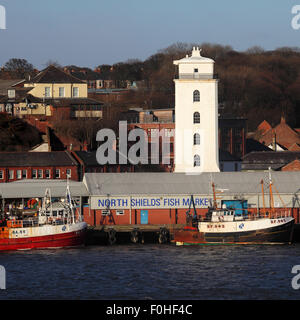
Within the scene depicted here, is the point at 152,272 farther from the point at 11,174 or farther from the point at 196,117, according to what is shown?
the point at 11,174

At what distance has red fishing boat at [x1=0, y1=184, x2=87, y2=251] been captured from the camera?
236 ft

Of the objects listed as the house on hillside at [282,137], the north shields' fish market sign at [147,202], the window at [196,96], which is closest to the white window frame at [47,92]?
the house on hillside at [282,137]

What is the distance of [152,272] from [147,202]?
16.8 meters

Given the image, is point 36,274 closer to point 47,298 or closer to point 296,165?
point 47,298

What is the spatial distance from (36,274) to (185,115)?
3299cm

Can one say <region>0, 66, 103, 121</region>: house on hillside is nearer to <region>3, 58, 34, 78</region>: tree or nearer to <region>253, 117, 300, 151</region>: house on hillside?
<region>253, 117, 300, 151</region>: house on hillside

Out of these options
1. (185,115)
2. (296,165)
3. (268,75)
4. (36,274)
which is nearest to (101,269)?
(36,274)

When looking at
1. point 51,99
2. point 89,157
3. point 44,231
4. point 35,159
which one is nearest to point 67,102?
point 51,99

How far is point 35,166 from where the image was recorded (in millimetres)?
95625

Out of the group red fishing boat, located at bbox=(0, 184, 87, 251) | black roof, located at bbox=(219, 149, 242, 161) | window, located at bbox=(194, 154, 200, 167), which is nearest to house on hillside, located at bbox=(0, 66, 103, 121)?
black roof, located at bbox=(219, 149, 242, 161)

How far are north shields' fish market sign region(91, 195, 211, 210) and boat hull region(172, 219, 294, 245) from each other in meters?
4.27

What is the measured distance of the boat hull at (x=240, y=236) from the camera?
7256cm

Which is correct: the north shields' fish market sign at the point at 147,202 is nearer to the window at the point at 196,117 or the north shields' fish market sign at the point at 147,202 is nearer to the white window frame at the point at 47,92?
the window at the point at 196,117
